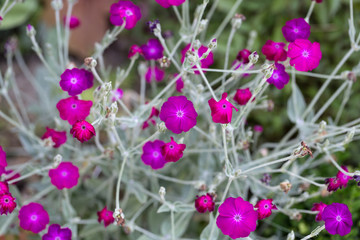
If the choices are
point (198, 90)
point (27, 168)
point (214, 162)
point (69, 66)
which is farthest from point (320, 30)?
point (27, 168)

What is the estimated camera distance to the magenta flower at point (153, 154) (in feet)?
3.43

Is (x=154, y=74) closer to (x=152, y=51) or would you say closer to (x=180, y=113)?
(x=152, y=51)

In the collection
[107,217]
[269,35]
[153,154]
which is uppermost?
[153,154]

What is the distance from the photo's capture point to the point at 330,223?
0.89m

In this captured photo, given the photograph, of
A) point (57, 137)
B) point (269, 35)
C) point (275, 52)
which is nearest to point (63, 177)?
point (57, 137)

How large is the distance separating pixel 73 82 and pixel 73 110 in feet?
0.20

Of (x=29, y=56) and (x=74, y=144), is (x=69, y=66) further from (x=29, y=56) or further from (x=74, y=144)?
(x=29, y=56)

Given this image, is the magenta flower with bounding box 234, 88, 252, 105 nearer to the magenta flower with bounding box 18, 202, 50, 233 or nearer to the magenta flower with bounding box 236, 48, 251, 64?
the magenta flower with bounding box 236, 48, 251, 64

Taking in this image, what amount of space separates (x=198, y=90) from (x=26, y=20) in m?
1.47

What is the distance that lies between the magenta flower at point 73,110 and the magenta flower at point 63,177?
17 centimetres

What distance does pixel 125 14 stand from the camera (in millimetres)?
1043

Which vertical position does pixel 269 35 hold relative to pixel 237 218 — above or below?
below

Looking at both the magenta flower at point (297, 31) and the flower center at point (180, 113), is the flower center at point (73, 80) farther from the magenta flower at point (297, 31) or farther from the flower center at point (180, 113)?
the magenta flower at point (297, 31)

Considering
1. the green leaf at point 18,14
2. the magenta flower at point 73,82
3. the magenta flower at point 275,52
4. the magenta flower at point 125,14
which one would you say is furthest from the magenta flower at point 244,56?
the green leaf at point 18,14
